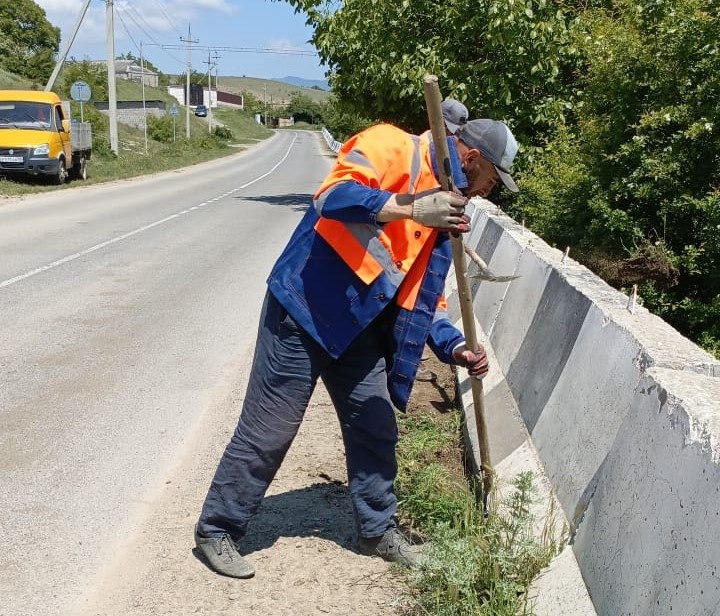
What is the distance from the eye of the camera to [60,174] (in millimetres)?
23859

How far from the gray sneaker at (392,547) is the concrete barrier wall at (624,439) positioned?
66 cm

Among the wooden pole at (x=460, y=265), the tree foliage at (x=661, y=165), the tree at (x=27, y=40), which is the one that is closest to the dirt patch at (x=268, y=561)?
the wooden pole at (x=460, y=265)

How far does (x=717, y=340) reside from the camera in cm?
646

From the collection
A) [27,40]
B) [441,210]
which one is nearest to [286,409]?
[441,210]

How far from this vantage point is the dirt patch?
333cm

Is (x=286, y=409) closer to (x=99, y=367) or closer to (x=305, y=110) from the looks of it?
(x=99, y=367)

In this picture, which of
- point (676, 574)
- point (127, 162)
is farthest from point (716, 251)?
point (127, 162)

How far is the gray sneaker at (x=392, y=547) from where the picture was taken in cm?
368

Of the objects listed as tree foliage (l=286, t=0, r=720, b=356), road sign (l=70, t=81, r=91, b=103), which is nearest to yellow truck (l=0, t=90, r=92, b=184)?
road sign (l=70, t=81, r=91, b=103)

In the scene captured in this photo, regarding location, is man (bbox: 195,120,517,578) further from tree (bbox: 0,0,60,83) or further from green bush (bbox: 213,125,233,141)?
green bush (bbox: 213,125,233,141)

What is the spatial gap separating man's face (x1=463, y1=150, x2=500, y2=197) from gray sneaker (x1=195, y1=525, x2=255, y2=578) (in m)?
1.68

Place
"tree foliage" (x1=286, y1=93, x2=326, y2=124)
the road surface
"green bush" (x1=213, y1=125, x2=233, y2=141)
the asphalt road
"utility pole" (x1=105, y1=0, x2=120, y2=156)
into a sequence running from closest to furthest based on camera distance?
the road surface → the asphalt road → "utility pole" (x1=105, y1=0, x2=120, y2=156) → "green bush" (x1=213, y1=125, x2=233, y2=141) → "tree foliage" (x1=286, y1=93, x2=326, y2=124)

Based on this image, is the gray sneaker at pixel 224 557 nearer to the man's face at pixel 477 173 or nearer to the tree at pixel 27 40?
the man's face at pixel 477 173

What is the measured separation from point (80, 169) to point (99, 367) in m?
21.7
